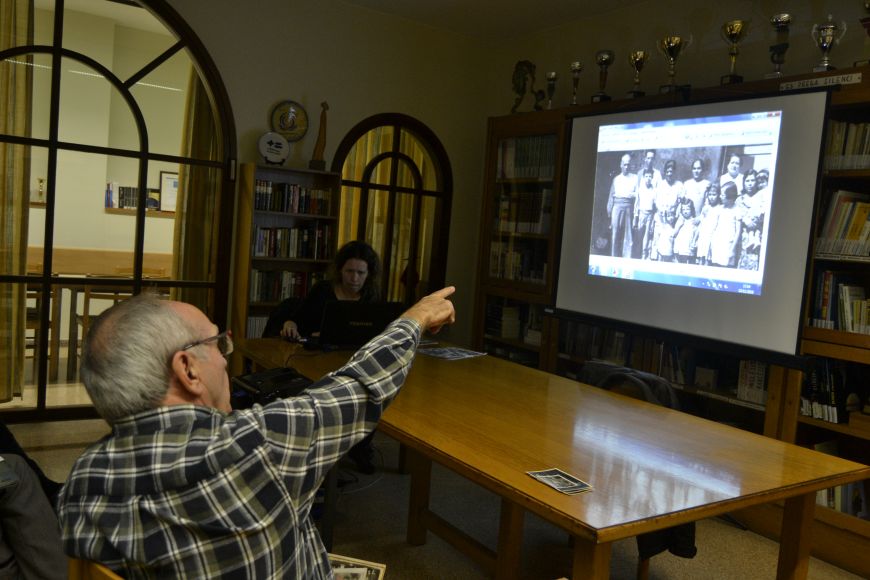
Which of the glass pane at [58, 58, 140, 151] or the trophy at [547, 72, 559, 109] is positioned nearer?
the glass pane at [58, 58, 140, 151]

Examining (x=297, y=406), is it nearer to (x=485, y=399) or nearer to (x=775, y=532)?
(x=485, y=399)

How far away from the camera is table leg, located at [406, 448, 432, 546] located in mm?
2953

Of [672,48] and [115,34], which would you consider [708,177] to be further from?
[115,34]

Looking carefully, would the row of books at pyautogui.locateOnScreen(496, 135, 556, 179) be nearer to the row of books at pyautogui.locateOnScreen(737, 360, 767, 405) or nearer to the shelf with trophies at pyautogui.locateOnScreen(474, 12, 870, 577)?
the shelf with trophies at pyautogui.locateOnScreen(474, 12, 870, 577)

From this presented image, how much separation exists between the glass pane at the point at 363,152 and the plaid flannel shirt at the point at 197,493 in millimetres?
4432

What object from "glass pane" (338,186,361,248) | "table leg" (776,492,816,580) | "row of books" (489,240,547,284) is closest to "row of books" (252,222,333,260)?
"glass pane" (338,186,361,248)

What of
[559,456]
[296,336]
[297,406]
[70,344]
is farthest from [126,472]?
[70,344]

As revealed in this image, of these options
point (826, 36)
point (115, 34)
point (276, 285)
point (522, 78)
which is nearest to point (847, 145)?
point (826, 36)

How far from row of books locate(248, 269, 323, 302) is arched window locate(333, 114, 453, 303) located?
0.65m

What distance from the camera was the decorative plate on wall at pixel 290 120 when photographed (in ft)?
16.2

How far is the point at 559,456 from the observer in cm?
183

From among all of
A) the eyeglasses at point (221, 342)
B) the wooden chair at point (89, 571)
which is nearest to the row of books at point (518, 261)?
the eyeglasses at point (221, 342)

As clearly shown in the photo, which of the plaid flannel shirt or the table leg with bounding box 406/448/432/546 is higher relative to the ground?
the plaid flannel shirt

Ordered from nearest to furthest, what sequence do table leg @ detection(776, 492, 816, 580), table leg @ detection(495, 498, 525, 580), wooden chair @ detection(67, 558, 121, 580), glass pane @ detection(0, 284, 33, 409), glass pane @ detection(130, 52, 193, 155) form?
1. wooden chair @ detection(67, 558, 121, 580)
2. table leg @ detection(776, 492, 816, 580)
3. table leg @ detection(495, 498, 525, 580)
4. glass pane @ detection(0, 284, 33, 409)
5. glass pane @ detection(130, 52, 193, 155)
